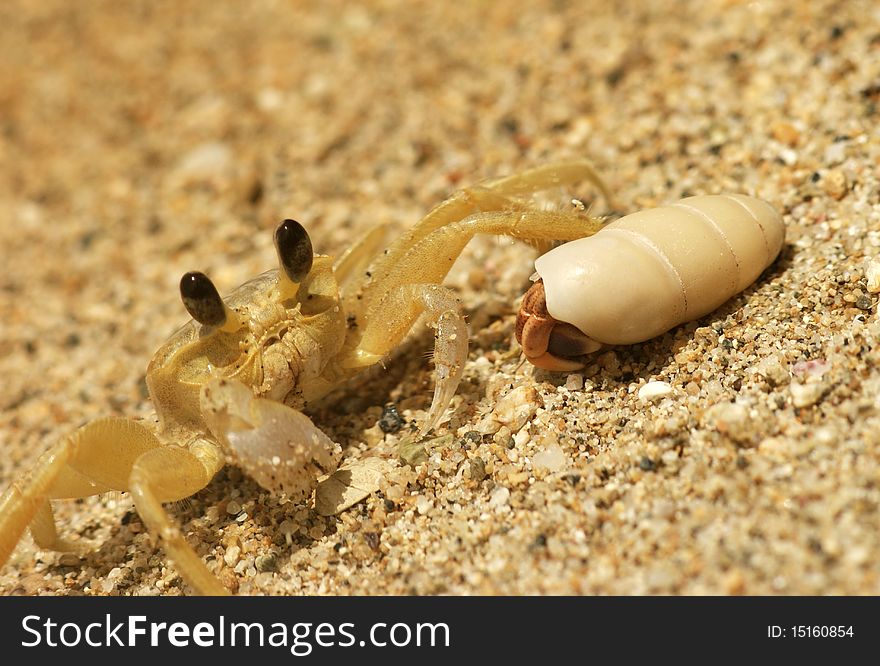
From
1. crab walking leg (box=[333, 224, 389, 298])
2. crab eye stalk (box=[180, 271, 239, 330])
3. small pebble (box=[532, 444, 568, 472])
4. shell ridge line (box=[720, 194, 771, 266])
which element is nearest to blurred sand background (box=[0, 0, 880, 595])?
small pebble (box=[532, 444, 568, 472])

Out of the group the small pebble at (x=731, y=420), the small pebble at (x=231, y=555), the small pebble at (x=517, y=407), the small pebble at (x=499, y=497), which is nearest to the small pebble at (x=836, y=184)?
the small pebble at (x=731, y=420)

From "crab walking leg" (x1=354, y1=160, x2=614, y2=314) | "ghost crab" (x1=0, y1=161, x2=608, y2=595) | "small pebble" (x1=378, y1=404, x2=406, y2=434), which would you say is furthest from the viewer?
"crab walking leg" (x1=354, y1=160, x2=614, y2=314)

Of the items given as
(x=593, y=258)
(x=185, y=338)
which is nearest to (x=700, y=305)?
(x=593, y=258)

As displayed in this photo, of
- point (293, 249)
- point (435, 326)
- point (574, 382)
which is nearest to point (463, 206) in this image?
point (435, 326)

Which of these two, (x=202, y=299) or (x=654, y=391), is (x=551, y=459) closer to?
(x=654, y=391)

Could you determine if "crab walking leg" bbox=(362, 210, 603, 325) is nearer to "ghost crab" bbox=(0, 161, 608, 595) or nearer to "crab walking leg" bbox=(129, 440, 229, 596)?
"ghost crab" bbox=(0, 161, 608, 595)
